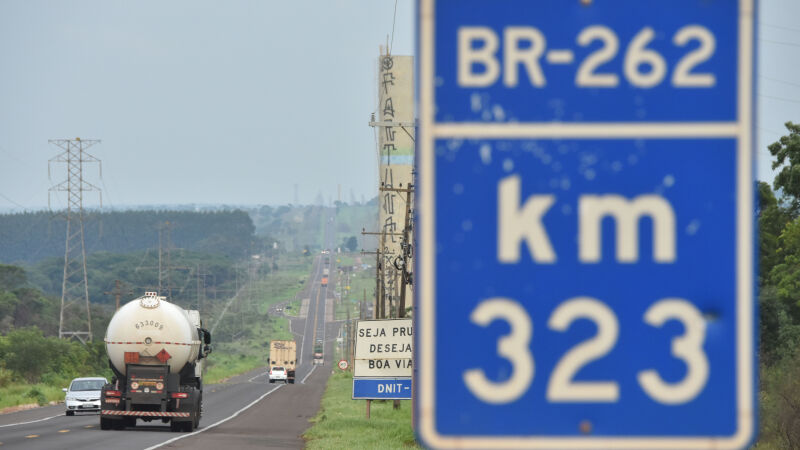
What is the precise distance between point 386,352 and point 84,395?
62.5 ft

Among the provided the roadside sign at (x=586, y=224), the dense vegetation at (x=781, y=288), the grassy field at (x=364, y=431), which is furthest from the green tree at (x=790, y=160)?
the roadside sign at (x=586, y=224)

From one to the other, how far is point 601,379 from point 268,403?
57701mm

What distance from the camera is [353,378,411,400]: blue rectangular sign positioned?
102 ft

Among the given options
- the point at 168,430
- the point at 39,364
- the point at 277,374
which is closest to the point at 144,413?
the point at 168,430

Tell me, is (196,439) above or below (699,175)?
below

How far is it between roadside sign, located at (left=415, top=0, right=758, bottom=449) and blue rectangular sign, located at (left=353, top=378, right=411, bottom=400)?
28.5 metres

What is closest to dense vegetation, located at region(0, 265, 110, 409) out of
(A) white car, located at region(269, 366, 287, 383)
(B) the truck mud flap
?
(A) white car, located at region(269, 366, 287, 383)

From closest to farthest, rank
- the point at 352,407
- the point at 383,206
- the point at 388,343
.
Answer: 1. the point at 388,343
2. the point at 352,407
3. the point at 383,206

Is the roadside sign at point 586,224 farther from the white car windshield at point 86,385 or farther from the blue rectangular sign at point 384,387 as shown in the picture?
the white car windshield at point 86,385

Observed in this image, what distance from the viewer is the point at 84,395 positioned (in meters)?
46.2

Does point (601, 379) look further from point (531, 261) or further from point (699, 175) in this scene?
point (699, 175)

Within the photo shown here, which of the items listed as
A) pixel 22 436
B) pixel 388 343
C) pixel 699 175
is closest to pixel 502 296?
pixel 699 175

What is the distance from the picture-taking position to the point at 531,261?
110 inches

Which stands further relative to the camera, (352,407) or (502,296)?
(352,407)
